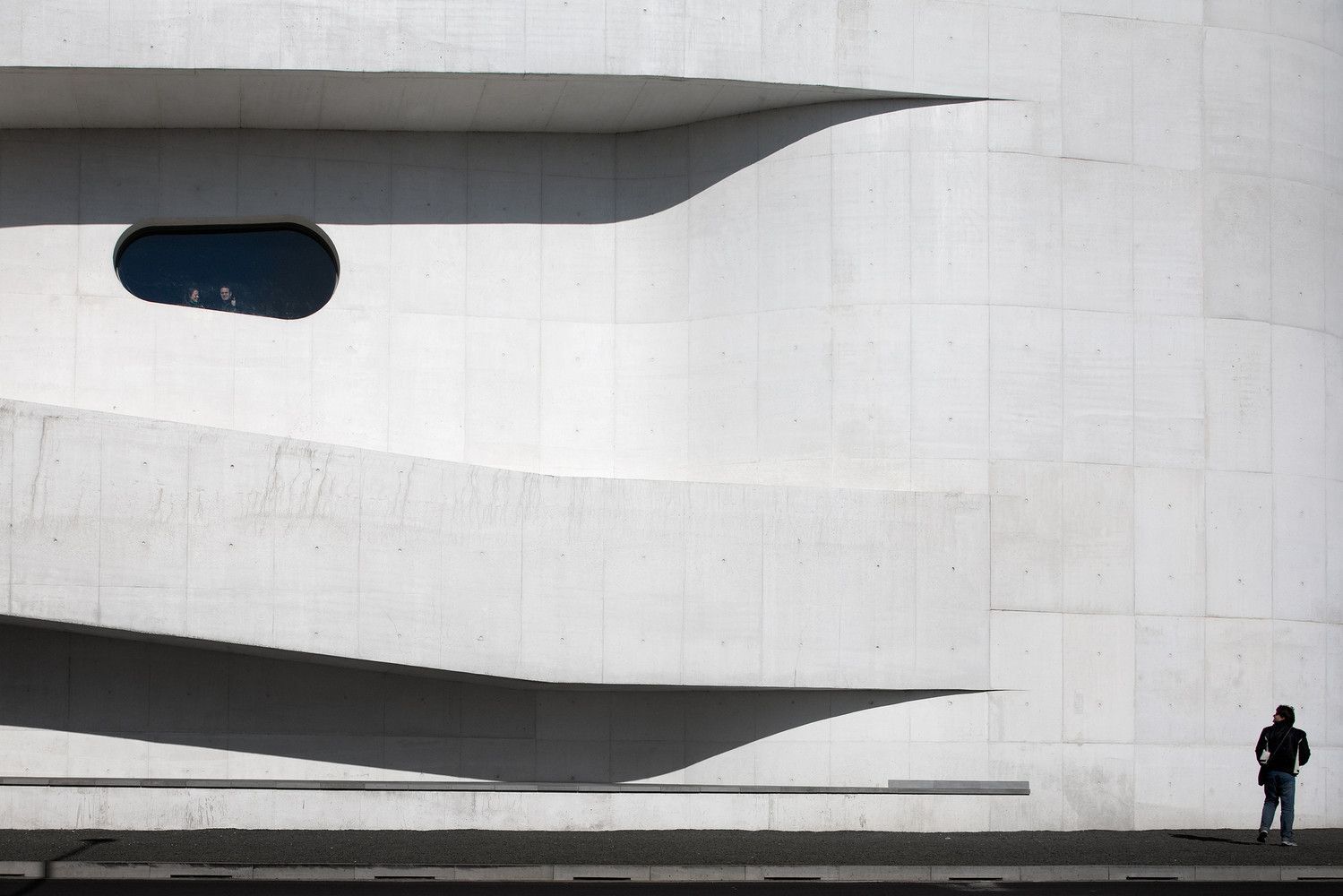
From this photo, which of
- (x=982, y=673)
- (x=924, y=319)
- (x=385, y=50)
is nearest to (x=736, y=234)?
(x=924, y=319)

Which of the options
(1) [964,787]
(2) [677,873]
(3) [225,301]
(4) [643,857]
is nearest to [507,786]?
(4) [643,857]

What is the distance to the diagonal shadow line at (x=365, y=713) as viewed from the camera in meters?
18.8

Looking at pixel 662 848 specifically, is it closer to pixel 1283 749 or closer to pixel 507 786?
pixel 507 786

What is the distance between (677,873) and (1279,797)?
22.6ft

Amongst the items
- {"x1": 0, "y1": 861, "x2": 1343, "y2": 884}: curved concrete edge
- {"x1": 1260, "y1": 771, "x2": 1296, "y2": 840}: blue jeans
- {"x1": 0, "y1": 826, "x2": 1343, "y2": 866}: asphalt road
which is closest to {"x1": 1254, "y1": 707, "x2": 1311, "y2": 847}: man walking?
{"x1": 1260, "y1": 771, "x2": 1296, "y2": 840}: blue jeans

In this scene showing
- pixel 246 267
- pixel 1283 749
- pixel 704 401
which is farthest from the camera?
pixel 246 267

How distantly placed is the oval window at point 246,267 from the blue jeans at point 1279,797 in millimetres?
12092

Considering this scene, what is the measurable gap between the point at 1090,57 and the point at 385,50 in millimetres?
8198

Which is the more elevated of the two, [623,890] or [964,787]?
[964,787]

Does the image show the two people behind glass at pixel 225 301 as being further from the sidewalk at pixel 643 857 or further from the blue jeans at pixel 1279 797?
the blue jeans at pixel 1279 797

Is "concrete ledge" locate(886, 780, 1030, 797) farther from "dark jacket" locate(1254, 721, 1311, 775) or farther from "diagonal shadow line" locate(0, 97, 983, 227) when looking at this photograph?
"diagonal shadow line" locate(0, 97, 983, 227)

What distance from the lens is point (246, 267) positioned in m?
20.1

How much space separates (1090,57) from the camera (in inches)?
758

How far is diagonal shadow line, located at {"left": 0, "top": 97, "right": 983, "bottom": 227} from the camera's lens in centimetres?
1944
